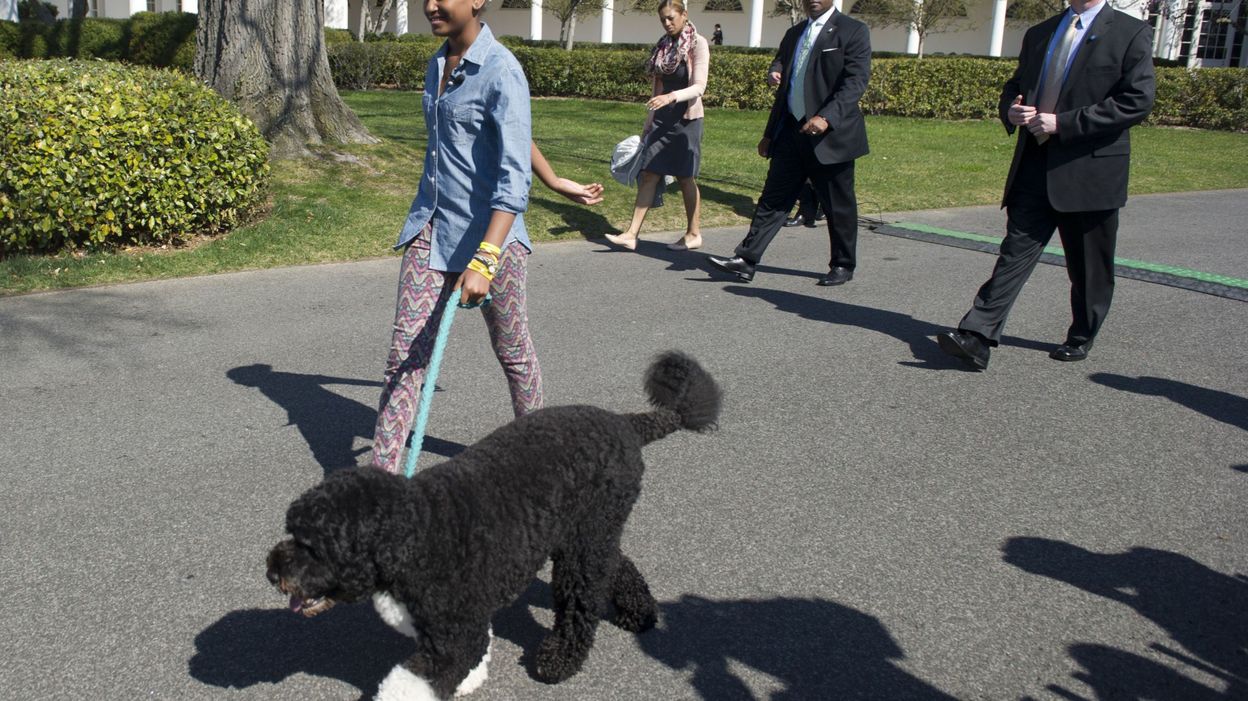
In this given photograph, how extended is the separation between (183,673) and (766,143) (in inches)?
240

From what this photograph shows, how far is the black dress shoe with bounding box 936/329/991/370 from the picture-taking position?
596 cm

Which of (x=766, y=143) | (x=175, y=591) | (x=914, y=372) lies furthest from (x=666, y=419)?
(x=766, y=143)

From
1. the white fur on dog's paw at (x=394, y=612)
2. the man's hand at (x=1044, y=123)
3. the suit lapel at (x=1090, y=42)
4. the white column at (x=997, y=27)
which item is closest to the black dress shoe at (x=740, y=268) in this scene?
the man's hand at (x=1044, y=123)

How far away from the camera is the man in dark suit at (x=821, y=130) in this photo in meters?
7.45

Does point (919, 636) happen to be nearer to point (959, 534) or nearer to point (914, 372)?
point (959, 534)

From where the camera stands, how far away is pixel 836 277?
313 inches

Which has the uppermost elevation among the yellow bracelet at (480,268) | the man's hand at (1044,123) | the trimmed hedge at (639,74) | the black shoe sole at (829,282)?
the trimmed hedge at (639,74)

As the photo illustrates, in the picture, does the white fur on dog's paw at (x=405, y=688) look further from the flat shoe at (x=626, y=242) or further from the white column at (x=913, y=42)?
the white column at (x=913, y=42)

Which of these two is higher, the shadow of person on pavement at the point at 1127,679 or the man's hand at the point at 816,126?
the man's hand at the point at 816,126

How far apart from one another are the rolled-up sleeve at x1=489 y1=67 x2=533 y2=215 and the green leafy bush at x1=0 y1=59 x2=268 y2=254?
5.29 m

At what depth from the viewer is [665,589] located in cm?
359

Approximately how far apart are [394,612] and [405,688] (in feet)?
0.63

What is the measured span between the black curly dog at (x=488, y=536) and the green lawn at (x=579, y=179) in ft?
18.7

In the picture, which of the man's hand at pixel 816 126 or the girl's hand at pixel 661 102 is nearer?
the man's hand at pixel 816 126
